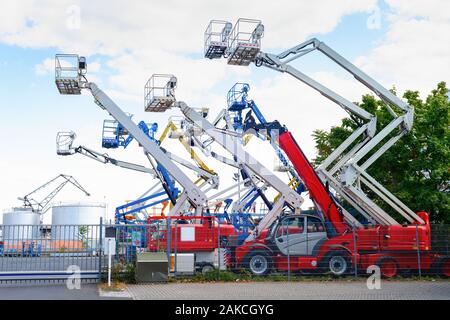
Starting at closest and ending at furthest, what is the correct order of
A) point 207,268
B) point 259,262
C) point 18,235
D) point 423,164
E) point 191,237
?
point 18,235, point 259,262, point 207,268, point 191,237, point 423,164

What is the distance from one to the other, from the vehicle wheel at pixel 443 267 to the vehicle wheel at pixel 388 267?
172cm

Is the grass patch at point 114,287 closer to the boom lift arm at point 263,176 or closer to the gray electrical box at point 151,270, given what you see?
the gray electrical box at point 151,270

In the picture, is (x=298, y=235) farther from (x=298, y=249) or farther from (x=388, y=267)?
(x=388, y=267)

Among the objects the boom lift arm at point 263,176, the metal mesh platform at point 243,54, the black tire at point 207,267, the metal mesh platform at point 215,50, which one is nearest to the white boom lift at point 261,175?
the boom lift arm at point 263,176

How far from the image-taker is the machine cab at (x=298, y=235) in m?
21.8

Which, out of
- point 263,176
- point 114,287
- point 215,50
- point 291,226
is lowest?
point 114,287

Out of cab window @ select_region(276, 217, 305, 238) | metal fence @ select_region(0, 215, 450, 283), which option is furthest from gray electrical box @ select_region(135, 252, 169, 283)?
cab window @ select_region(276, 217, 305, 238)

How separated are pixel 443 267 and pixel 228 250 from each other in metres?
8.39

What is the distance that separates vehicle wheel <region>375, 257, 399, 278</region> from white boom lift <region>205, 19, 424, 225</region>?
2.00 m

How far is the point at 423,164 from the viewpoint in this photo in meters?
27.7

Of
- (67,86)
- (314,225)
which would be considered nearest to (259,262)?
(314,225)

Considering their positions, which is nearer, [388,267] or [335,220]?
[388,267]
